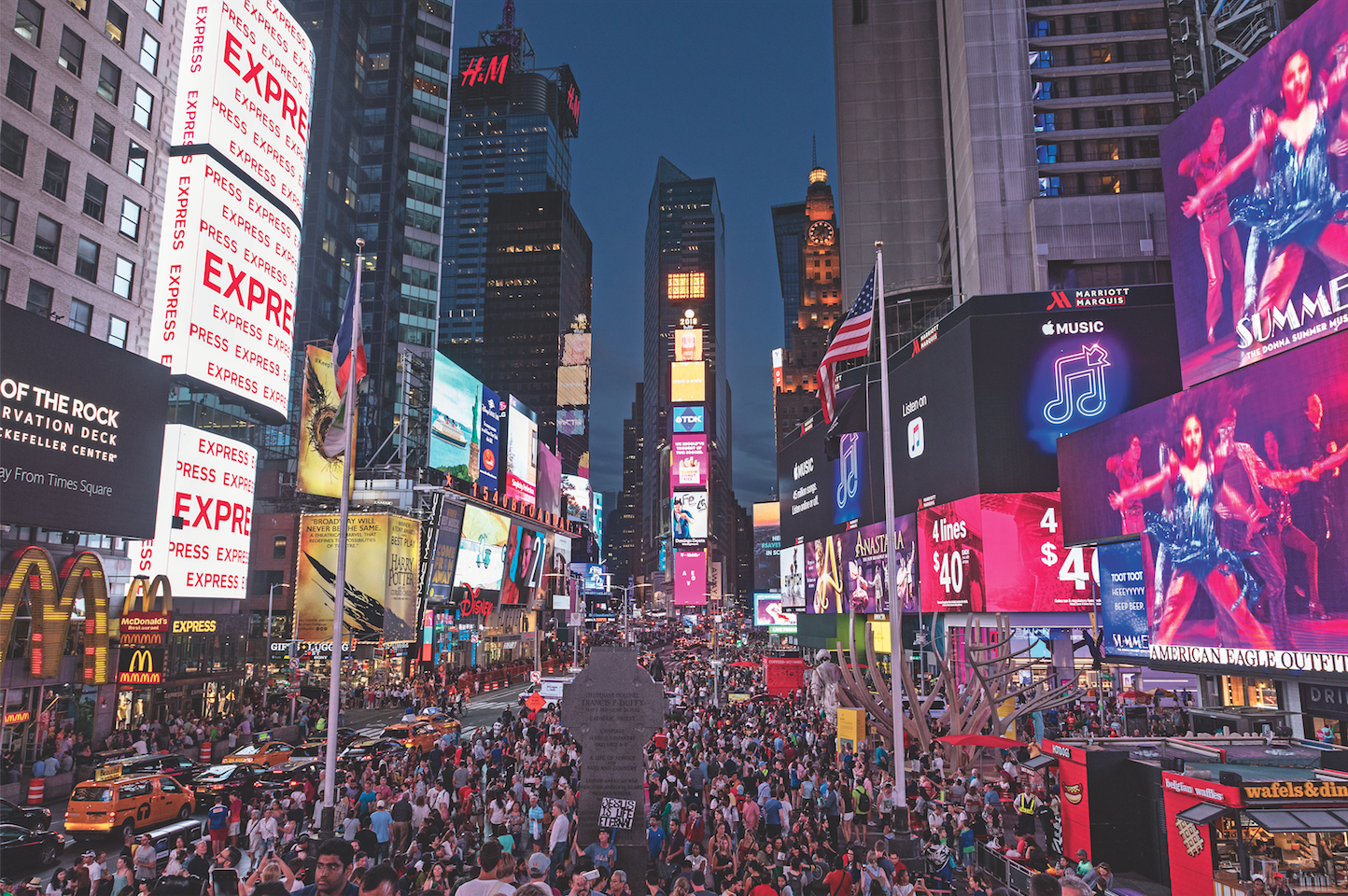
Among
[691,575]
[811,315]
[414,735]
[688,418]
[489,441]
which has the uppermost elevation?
[811,315]

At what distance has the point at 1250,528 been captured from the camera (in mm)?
24031

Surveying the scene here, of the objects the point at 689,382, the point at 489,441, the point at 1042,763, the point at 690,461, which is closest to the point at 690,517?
the point at 690,461

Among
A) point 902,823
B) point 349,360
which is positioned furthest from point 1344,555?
point 349,360

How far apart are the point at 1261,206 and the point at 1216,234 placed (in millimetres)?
1851

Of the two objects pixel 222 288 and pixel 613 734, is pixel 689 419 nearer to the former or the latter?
pixel 222 288

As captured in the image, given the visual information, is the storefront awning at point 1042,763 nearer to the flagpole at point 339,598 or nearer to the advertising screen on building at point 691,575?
the flagpole at point 339,598

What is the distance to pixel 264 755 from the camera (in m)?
23.9

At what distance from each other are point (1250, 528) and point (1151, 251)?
40.2 meters

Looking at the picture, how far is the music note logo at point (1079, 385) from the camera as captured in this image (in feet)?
133

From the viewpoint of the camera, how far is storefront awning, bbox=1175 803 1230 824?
1270cm

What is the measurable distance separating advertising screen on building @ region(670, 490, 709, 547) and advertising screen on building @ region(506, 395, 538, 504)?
33.2 m

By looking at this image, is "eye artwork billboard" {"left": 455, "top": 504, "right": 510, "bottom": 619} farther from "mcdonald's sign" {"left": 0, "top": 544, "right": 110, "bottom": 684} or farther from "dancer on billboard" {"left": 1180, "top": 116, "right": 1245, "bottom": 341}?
"dancer on billboard" {"left": 1180, "top": 116, "right": 1245, "bottom": 341}

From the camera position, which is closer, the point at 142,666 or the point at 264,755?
the point at 264,755

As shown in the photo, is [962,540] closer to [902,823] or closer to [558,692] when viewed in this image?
[558,692]
